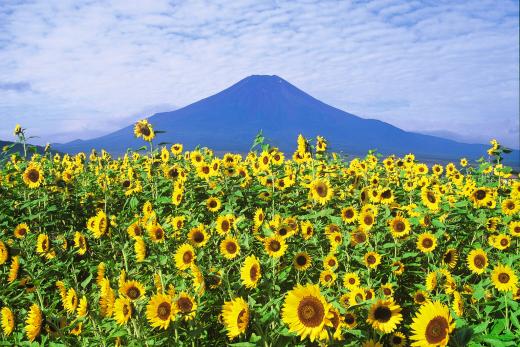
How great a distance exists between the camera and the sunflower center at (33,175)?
7.33 m

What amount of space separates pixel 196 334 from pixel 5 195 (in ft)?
20.0

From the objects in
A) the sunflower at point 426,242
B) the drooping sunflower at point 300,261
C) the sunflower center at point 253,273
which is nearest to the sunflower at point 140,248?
the sunflower center at point 253,273

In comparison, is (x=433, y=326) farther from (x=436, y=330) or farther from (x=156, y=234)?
(x=156, y=234)

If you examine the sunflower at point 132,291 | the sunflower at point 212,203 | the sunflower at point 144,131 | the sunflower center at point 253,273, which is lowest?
the sunflower at point 132,291

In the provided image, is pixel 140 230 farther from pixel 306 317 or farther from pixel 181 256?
pixel 306 317

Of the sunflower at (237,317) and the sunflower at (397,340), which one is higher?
the sunflower at (237,317)

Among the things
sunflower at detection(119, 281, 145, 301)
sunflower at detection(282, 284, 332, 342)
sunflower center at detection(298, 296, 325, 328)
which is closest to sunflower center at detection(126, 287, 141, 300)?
sunflower at detection(119, 281, 145, 301)

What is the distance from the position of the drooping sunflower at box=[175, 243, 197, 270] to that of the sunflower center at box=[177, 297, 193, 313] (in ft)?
2.82

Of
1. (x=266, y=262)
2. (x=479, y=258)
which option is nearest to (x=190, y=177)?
(x=266, y=262)

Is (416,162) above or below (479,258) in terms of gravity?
above

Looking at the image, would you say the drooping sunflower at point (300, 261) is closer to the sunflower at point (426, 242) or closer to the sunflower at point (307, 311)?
the sunflower at point (307, 311)

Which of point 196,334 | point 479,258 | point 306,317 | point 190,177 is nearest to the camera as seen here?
point 306,317

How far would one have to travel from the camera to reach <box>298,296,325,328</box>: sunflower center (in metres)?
2.48

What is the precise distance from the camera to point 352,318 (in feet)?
10.9
